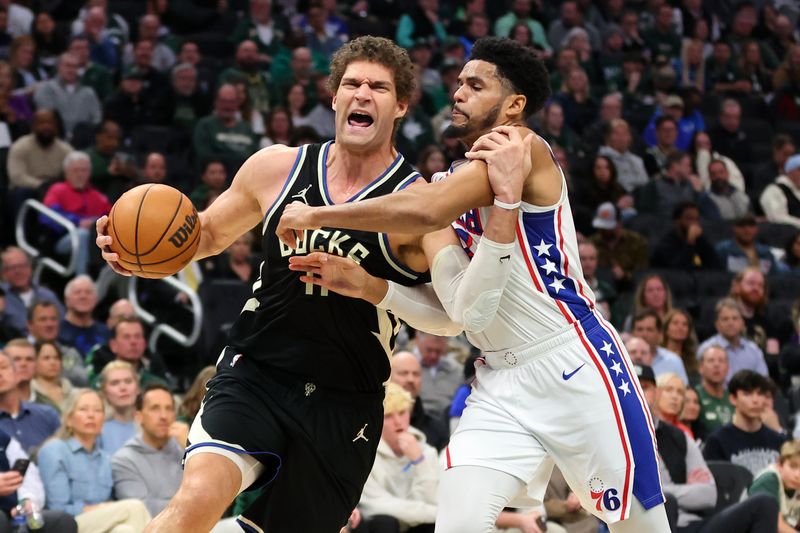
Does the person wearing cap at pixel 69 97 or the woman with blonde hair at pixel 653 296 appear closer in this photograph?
the woman with blonde hair at pixel 653 296

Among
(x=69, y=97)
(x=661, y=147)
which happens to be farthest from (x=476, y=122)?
(x=661, y=147)

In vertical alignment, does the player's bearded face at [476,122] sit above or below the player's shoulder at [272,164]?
above

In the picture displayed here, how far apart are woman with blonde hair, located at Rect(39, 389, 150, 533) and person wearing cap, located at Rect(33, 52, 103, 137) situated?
18.4 feet

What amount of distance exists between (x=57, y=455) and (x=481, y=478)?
3.88m

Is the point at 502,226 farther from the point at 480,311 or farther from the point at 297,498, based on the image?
the point at 297,498

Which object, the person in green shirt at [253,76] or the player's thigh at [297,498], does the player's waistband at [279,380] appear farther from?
the person in green shirt at [253,76]

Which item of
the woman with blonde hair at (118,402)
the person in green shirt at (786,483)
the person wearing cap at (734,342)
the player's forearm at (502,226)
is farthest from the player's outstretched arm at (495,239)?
Result: the person wearing cap at (734,342)

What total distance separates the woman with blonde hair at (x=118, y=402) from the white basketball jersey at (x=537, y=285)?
14.3 ft

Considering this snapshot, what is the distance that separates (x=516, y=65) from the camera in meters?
5.21

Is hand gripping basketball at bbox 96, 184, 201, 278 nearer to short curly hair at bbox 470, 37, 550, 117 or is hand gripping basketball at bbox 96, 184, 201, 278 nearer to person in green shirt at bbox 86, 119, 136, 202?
short curly hair at bbox 470, 37, 550, 117

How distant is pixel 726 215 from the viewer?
49.2ft

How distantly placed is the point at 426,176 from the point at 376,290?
7368mm

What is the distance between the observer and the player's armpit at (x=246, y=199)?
5.36 m

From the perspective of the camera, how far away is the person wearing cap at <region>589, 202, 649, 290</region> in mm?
13086
